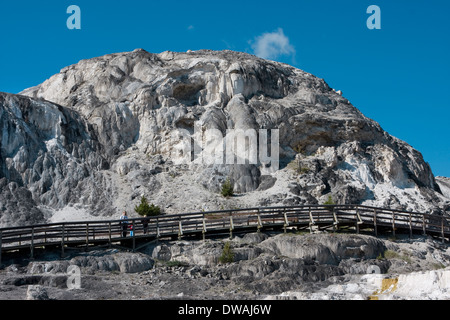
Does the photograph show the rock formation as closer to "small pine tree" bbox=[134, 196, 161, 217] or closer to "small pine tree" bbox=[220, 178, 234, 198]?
"small pine tree" bbox=[220, 178, 234, 198]

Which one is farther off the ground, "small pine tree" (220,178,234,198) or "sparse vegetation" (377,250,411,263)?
"small pine tree" (220,178,234,198)

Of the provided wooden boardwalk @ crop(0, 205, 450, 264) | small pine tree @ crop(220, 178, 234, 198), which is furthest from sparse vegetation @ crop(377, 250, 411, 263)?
small pine tree @ crop(220, 178, 234, 198)

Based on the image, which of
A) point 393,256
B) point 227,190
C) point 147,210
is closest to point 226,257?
point 393,256

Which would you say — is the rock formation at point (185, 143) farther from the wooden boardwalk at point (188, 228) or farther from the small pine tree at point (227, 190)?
the wooden boardwalk at point (188, 228)

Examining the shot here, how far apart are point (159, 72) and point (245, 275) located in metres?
32.1

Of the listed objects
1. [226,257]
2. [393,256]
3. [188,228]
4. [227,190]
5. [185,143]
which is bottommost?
[393,256]

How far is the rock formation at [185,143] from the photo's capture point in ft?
139

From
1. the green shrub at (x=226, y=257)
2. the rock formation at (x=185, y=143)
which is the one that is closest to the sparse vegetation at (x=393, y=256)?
the green shrub at (x=226, y=257)

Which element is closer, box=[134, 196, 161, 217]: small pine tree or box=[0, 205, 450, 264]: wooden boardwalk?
box=[0, 205, 450, 264]: wooden boardwalk

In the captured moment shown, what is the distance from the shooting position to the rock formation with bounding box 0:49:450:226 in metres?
42.4

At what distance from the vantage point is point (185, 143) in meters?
47.7

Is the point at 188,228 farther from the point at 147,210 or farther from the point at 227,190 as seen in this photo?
the point at 227,190
